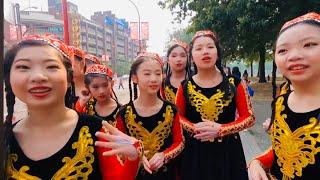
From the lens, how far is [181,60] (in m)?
5.04

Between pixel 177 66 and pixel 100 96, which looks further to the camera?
pixel 177 66

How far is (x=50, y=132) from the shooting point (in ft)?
6.24

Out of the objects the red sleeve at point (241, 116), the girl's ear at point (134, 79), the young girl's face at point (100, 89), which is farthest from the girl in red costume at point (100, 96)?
the red sleeve at point (241, 116)

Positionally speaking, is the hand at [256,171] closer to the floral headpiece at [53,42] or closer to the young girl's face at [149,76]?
the floral headpiece at [53,42]

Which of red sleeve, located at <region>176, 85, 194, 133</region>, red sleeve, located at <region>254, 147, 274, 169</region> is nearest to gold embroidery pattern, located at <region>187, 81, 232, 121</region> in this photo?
red sleeve, located at <region>176, 85, 194, 133</region>

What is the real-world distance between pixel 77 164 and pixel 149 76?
169cm

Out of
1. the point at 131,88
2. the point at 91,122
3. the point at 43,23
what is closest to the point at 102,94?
the point at 131,88

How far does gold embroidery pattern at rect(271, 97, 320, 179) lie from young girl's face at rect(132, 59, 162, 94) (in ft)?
4.56

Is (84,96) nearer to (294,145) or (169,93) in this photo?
(169,93)

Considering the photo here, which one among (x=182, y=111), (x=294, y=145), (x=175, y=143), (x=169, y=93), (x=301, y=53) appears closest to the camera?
(x=301, y=53)

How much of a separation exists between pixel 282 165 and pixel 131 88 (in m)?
2.06

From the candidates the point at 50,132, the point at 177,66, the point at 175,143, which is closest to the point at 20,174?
the point at 50,132

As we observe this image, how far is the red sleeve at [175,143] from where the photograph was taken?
3.20m

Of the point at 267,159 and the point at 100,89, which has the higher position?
the point at 100,89
